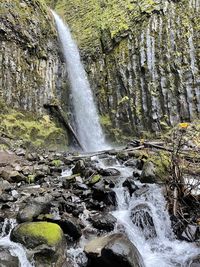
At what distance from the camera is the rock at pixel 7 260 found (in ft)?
17.3

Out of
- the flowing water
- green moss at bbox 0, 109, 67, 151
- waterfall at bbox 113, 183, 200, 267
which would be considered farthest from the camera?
green moss at bbox 0, 109, 67, 151

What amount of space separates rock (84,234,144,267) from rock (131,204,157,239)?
1302 mm

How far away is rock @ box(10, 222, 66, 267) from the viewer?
5590mm

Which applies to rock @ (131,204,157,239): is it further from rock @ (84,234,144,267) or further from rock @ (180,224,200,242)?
rock @ (84,234,144,267)

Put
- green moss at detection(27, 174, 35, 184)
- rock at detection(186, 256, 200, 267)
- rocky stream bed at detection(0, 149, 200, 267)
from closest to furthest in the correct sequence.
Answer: rocky stream bed at detection(0, 149, 200, 267) → rock at detection(186, 256, 200, 267) → green moss at detection(27, 174, 35, 184)

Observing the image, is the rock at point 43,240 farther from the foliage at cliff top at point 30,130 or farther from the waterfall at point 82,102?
the waterfall at point 82,102

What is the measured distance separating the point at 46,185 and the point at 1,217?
279 centimetres

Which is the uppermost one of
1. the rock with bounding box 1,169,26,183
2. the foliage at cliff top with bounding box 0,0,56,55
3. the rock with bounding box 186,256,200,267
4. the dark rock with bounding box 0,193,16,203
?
the foliage at cliff top with bounding box 0,0,56,55

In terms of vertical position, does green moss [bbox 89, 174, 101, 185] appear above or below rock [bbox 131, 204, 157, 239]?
above

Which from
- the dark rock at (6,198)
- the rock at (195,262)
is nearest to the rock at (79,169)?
the dark rock at (6,198)

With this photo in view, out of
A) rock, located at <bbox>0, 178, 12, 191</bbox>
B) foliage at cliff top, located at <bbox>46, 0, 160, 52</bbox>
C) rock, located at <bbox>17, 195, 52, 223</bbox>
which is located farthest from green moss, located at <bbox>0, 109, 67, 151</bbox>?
rock, located at <bbox>17, 195, 52, 223</bbox>

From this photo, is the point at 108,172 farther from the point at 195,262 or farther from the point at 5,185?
the point at 195,262

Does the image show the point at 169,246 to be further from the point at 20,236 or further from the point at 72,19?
the point at 72,19

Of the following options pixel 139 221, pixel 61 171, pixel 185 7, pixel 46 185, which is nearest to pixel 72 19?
pixel 185 7
